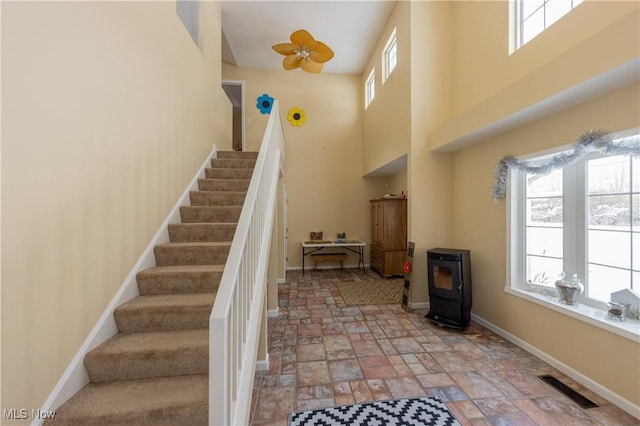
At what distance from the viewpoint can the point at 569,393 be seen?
2.08 metres

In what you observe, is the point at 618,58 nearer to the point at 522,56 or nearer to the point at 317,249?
the point at 522,56

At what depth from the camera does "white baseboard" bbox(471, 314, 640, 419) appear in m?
1.88

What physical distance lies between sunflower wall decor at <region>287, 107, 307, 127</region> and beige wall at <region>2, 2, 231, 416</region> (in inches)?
153

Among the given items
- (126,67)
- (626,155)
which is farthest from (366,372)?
(126,67)

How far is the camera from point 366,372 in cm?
240

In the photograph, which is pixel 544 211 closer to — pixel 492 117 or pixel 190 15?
pixel 492 117

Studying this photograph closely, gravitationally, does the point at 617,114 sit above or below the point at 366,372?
above

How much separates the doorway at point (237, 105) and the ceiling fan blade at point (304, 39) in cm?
269

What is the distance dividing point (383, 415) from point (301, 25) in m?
6.23

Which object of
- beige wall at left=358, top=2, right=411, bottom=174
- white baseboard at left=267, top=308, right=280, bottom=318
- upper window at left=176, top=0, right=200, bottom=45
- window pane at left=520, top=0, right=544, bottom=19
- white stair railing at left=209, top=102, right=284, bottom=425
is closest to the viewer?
white stair railing at left=209, top=102, right=284, bottom=425

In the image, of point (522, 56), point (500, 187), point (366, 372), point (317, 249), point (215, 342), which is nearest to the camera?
point (215, 342)

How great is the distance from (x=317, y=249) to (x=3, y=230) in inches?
222

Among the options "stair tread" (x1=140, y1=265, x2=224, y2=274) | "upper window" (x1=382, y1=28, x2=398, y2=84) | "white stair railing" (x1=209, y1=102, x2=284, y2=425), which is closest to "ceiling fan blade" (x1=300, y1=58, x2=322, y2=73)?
"upper window" (x1=382, y1=28, x2=398, y2=84)

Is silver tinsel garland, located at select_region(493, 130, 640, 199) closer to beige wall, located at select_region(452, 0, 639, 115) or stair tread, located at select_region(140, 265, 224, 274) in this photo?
beige wall, located at select_region(452, 0, 639, 115)
